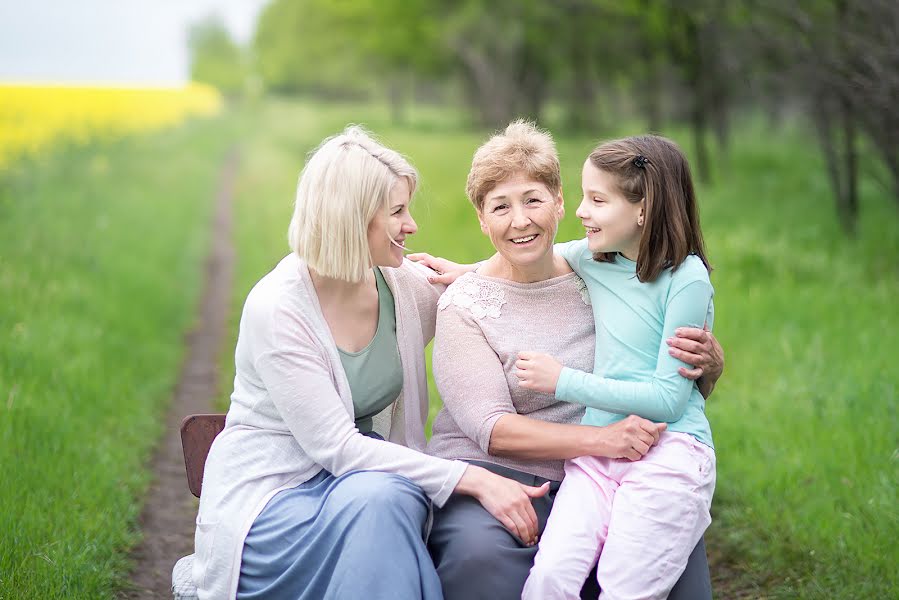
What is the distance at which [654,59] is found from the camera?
20.3 m

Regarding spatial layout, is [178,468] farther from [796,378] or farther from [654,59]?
[654,59]

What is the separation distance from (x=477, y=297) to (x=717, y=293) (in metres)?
4.66

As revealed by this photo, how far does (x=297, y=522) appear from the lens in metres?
2.93

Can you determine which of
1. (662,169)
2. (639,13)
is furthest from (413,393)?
(639,13)

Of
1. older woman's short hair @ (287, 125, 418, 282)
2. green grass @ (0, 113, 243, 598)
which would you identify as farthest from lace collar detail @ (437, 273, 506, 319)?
green grass @ (0, 113, 243, 598)

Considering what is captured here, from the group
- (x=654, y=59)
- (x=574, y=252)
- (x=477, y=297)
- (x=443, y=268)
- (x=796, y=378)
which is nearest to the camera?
(x=477, y=297)

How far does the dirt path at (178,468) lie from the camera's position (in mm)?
4180

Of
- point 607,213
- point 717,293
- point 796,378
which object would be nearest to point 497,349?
point 607,213

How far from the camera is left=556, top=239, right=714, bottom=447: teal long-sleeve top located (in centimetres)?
304

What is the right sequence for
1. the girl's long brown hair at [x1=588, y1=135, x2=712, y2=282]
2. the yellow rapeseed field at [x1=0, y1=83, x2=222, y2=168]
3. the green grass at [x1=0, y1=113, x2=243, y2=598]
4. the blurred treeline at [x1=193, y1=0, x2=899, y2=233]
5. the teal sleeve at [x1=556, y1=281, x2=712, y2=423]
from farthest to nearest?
the yellow rapeseed field at [x1=0, y1=83, x2=222, y2=168] < the blurred treeline at [x1=193, y1=0, x2=899, y2=233] < the green grass at [x1=0, y1=113, x2=243, y2=598] < the girl's long brown hair at [x1=588, y1=135, x2=712, y2=282] < the teal sleeve at [x1=556, y1=281, x2=712, y2=423]

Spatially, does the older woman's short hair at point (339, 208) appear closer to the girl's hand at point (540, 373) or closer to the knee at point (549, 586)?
the girl's hand at point (540, 373)

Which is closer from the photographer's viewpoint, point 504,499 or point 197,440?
point 504,499

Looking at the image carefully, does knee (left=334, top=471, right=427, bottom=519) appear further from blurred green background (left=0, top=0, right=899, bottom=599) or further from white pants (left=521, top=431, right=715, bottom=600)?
blurred green background (left=0, top=0, right=899, bottom=599)

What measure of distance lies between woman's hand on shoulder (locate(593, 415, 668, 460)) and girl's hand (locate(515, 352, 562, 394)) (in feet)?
0.71
